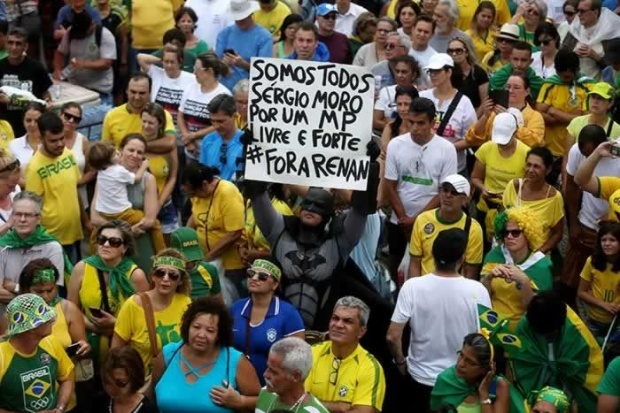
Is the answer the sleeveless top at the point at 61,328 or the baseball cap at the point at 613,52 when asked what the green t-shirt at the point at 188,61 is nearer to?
the baseball cap at the point at 613,52

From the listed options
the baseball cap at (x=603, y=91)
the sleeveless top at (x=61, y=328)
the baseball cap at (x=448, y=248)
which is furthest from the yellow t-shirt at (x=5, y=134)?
the baseball cap at (x=603, y=91)

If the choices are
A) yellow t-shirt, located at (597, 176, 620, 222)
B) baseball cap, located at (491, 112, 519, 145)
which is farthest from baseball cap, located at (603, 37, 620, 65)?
yellow t-shirt, located at (597, 176, 620, 222)

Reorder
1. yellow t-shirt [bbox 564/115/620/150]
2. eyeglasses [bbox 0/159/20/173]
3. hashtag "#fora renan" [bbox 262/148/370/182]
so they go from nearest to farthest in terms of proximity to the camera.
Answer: hashtag "#fora renan" [bbox 262/148/370/182]
eyeglasses [bbox 0/159/20/173]
yellow t-shirt [bbox 564/115/620/150]

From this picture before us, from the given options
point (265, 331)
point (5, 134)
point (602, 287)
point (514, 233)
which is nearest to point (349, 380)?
point (265, 331)

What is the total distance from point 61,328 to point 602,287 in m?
3.80

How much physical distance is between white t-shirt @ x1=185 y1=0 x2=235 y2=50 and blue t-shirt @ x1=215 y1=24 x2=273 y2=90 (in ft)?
2.23

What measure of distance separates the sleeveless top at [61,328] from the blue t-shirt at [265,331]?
1.10 metres

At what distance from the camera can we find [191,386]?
9008mm

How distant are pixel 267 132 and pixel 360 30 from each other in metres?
5.34

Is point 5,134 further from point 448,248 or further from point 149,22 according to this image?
point 448,248

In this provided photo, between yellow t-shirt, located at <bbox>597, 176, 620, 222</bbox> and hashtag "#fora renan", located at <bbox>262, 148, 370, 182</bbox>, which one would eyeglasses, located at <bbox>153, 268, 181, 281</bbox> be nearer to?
hashtag "#fora renan", located at <bbox>262, 148, 370, 182</bbox>

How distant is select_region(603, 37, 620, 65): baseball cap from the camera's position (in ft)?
46.3

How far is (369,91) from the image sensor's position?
10531 millimetres

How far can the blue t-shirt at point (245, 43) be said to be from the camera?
50.2ft
